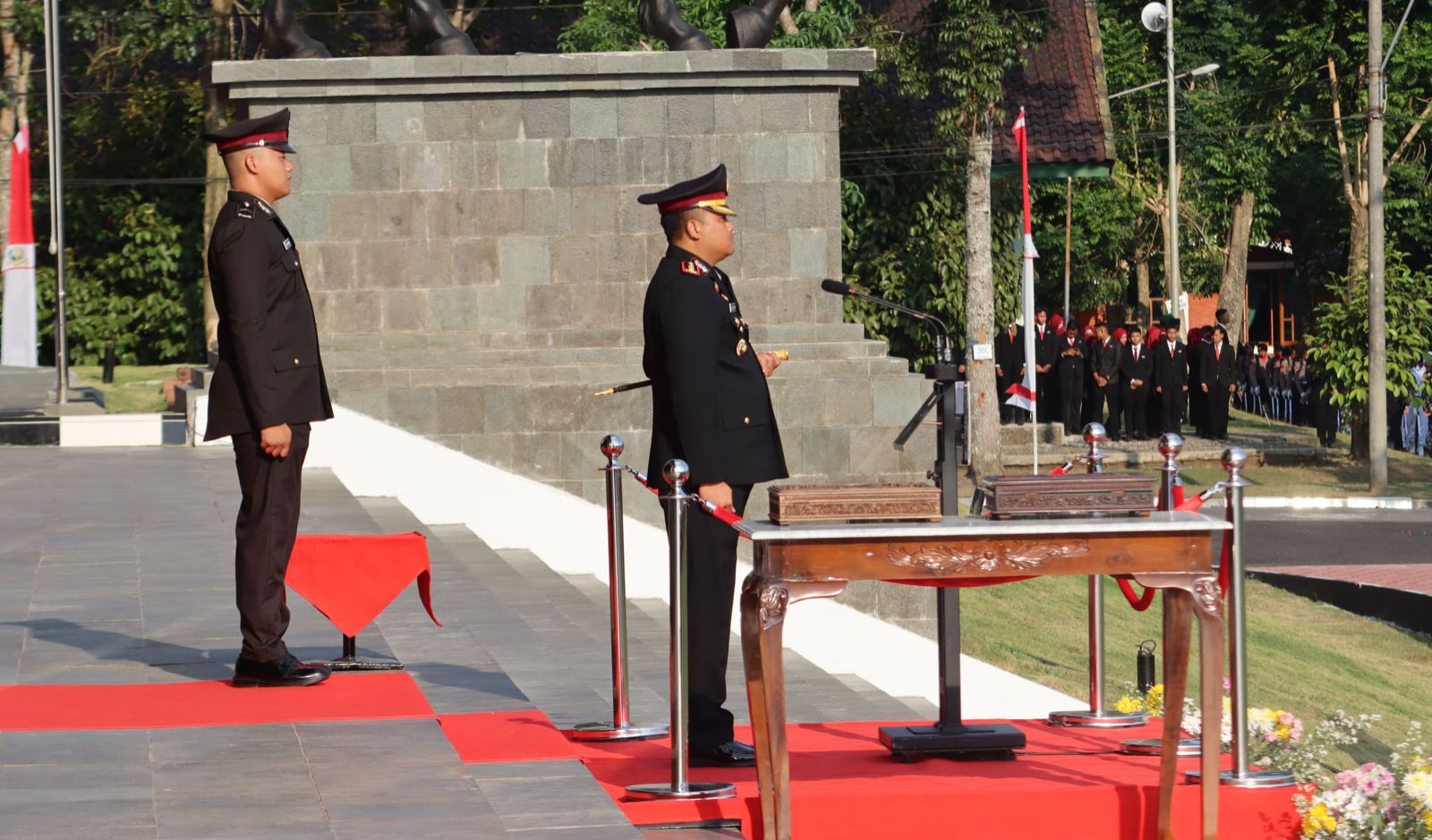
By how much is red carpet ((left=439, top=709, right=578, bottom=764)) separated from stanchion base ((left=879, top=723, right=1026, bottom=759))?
102 centimetres

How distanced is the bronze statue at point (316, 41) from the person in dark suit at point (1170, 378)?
1494 centimetres

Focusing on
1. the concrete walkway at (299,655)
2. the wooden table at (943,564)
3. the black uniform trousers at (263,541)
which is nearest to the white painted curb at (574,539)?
the concrete walkway at (299,655)

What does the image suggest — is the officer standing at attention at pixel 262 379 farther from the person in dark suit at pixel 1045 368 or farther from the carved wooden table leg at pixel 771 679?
the person in dark suit at pixel 1045 368

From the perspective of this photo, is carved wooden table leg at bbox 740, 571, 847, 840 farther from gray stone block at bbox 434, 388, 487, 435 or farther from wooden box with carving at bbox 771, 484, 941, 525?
gray stone block at bbox 434, 388, 487, 435

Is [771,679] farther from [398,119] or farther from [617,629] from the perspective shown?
[398,119]

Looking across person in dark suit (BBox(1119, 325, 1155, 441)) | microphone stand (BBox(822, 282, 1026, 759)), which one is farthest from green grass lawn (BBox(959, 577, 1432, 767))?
person in dark suit (BBox(1119, 325, 1155, 441))

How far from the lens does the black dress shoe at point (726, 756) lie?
20.3 ft

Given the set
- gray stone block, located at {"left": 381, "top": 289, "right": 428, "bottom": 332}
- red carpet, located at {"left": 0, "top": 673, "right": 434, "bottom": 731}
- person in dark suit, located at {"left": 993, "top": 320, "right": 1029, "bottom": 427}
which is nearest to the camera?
red carpet, located at {"left": 0, "top": 673, "right": 434, "bottom": 731}

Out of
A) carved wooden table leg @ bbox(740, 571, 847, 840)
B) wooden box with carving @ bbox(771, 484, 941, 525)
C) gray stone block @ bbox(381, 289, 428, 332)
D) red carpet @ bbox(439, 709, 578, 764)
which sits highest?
gray stone block @ bbox(381, 289, 428, 332)

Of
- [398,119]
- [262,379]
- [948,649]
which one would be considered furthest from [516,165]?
[948,649]

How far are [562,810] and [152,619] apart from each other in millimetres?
3856

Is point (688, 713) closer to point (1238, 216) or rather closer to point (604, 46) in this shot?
point (604, 46)

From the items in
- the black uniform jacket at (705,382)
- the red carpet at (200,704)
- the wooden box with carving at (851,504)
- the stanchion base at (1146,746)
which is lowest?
the stanchion base at (1146,746)

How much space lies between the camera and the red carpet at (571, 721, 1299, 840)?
5699 millimetres
